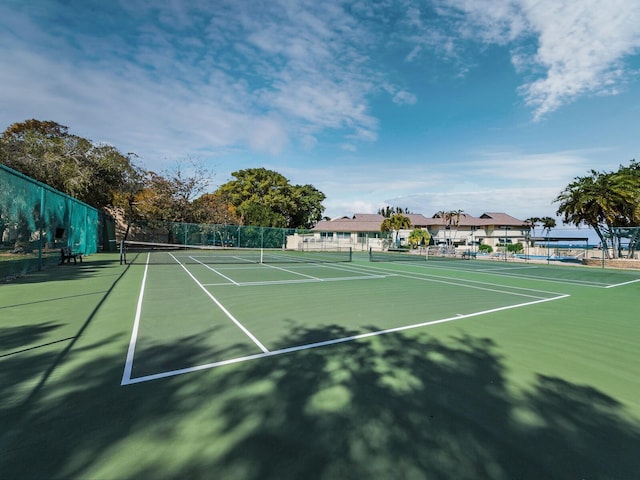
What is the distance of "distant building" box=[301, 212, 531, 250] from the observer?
5519 cm

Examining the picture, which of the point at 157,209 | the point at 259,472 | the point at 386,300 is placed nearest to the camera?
the point at 259,472

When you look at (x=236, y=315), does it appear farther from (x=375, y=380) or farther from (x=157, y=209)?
(x=157, y=209)

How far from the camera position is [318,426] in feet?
8.79

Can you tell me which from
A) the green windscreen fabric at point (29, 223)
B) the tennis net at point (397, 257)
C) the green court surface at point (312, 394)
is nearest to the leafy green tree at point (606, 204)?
the tennis net at point (397, 257)

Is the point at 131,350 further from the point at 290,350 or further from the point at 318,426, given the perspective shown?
the point at 318,426

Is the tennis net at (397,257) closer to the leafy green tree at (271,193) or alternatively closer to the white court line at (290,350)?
the white court line at (290,350)

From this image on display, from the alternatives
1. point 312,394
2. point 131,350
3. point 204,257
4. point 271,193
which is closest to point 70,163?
point 204,257

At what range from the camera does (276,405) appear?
2.97 meters

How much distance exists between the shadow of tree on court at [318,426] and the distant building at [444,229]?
4408 cm

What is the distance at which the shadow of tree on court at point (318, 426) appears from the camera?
2223mm

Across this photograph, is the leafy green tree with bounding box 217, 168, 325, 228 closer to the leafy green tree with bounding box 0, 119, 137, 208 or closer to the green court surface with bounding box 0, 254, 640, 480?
the leafy green tree with bounding box 0, 119, 137, 208

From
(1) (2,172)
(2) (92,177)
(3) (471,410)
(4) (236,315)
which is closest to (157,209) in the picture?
(2) (92,177)

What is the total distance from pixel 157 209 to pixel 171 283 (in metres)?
25.3

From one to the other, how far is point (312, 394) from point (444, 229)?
6544 cm
